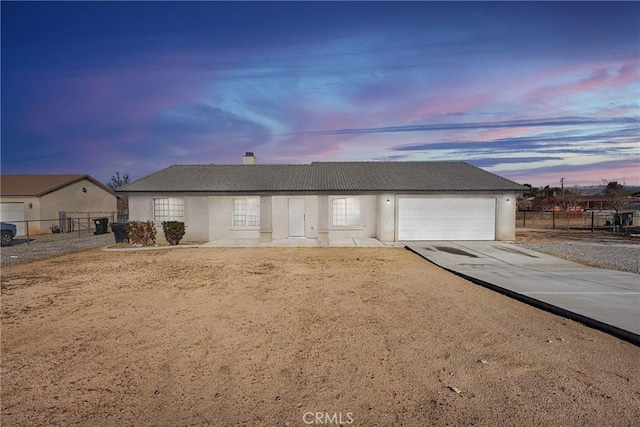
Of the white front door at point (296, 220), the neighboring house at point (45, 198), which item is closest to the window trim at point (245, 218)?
the white front door at point (296, 220)

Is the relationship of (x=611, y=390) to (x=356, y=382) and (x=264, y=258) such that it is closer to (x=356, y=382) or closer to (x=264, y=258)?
(x=356, y=382)

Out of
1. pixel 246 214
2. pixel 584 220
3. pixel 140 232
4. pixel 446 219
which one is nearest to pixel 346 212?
pixel 446 219

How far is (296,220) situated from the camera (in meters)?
17.5

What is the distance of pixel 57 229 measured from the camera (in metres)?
23.6

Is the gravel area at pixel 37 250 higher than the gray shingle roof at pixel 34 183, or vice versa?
the gray shingle roof at pixel 34 183

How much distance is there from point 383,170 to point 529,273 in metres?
11.9

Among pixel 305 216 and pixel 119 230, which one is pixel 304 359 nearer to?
pixel 305 216

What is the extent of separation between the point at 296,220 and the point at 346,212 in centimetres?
267

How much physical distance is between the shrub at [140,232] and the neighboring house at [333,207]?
113cm

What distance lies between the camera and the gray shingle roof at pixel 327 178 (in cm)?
1661

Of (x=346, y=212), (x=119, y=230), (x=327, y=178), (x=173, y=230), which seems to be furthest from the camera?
(x=327, y=178)

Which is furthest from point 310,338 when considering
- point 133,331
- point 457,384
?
point 133,331

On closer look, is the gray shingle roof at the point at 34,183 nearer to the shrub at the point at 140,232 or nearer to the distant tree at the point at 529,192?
the shrub at the point at 140,232

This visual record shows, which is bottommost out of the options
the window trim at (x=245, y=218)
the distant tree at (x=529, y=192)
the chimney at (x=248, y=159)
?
the window trim at (x=245, y=218)
